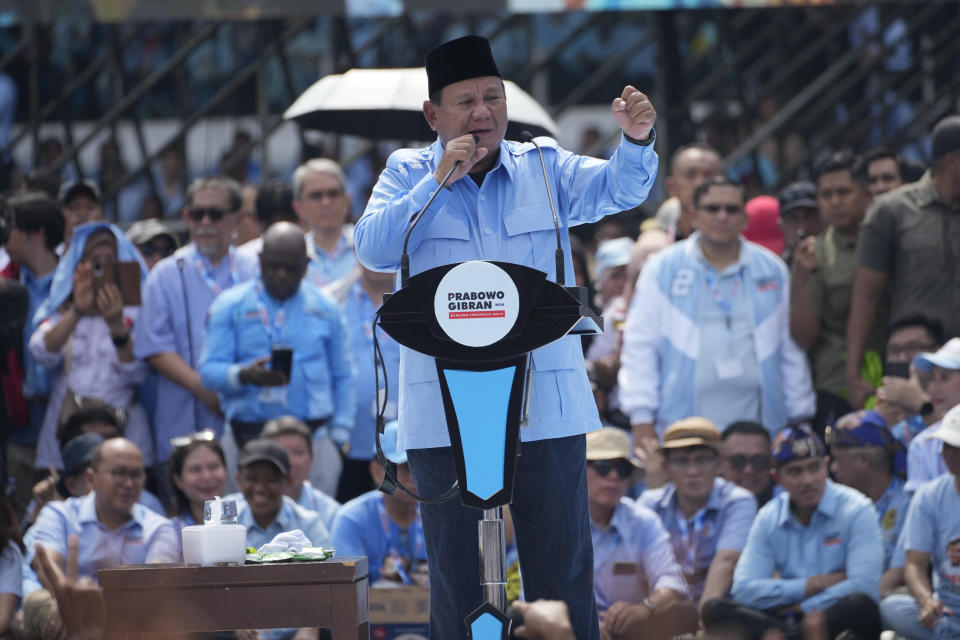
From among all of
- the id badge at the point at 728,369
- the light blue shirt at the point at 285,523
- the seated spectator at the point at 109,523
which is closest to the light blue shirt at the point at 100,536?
the seated spectator at the point at 109,523

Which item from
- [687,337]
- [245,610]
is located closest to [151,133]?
[687,337]

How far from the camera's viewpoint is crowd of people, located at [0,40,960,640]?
6.69 meters

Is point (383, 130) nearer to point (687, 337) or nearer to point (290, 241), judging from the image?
point (290, 241)

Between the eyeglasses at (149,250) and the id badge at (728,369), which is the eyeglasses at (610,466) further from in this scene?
the eyeglasses at (149,250)

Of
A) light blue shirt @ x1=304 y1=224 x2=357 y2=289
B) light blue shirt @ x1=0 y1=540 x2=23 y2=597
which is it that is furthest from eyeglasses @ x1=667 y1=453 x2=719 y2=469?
light blue shirt @ x1=0 y1=540 x2=23 y2=597

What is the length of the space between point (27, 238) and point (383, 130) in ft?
6.12

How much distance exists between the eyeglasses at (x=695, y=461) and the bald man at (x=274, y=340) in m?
1.54

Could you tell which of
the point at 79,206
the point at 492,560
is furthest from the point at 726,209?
the point at 492,560

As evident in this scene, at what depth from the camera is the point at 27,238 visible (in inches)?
312

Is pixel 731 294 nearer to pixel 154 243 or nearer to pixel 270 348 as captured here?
pixel 270 348

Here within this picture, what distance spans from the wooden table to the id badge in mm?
3677

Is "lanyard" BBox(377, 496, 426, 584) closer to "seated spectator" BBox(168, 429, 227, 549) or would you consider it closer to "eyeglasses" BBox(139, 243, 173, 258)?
"seated spectator" BBox(168, 429, 227, 549)

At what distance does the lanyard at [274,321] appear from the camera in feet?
24.1

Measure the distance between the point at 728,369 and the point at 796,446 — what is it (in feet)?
1.95
